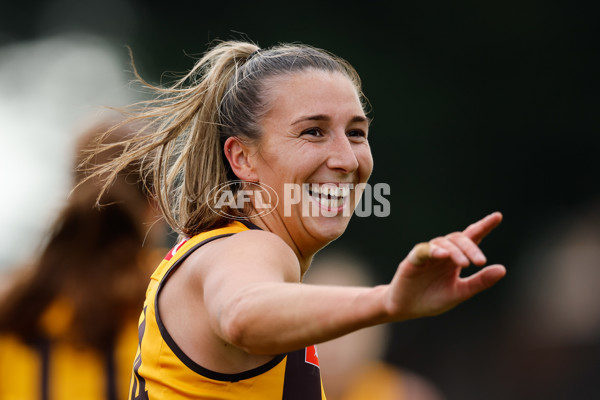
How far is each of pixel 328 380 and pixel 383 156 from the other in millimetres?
4609

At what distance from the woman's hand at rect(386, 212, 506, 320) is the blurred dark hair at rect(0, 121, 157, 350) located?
1951 millimetres

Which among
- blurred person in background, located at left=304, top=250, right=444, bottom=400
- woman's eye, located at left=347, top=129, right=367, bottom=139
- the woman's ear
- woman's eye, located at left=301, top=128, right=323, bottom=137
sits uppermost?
woman's eye, located at left=347, top=129, right=367, bottom=139

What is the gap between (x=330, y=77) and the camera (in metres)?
2.85

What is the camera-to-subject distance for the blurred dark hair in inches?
135

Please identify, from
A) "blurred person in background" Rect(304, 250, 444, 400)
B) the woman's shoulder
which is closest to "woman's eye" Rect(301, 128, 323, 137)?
the woman's shoulder

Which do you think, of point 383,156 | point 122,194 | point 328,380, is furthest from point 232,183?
point 383,156

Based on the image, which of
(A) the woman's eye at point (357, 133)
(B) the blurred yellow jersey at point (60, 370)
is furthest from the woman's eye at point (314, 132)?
(B) the blurred yellow jersey at point (60, 370)

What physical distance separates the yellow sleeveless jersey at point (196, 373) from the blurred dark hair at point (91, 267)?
2.78 feet

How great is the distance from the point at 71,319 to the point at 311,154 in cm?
140

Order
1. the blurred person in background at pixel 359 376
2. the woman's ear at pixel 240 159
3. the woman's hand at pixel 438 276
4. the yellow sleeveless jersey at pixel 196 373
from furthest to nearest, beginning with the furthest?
the blurred person in background at pixel 359 376, the woman's ear at pixel 240 159, the yellow sleeveless jersey at pixel 196 373, the woman's hand at pixel 438 276

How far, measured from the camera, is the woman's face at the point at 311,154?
270 centimetres

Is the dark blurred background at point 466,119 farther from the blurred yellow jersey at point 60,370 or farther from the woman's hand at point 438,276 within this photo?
the woman's hand at point 438,276

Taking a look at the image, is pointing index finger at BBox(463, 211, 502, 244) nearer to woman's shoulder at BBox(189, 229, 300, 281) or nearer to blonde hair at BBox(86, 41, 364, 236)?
woman's shoulder at BBox(189, 229, 300, 281)

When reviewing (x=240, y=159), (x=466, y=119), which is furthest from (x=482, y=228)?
(x=466, y=119)
